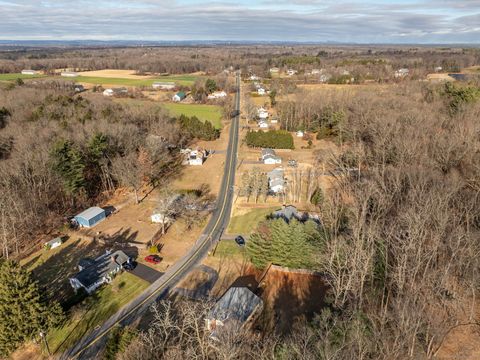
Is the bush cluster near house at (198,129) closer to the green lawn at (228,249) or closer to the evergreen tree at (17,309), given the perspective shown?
the green lawn at (228,249)

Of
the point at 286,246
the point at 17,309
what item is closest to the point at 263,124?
the point at 286,246

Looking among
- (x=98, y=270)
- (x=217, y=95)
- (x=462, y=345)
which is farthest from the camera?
(x=217, y=95)

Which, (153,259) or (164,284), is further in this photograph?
(153,259)

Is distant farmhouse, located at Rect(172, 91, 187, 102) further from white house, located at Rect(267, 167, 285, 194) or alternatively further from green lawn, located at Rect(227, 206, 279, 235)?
green lawn, located at Rect(227, 206, 279, 235)

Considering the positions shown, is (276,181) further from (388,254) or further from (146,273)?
(146,273)

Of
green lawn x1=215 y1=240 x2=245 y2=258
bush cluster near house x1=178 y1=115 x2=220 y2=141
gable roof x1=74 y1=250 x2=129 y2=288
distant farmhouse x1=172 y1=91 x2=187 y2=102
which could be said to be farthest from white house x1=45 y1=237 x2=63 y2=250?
distant farmhouse x1=172 y1=91 x2=187 y2=102
